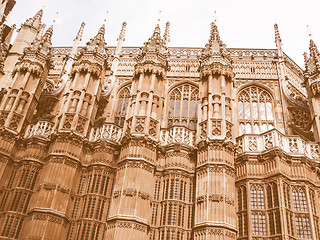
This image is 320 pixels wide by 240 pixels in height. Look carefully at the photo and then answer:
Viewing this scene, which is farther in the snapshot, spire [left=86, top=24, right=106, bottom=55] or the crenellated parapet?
spire [left=86, top=24, right=106, bottom=55]

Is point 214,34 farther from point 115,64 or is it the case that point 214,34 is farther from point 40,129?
point 40,129

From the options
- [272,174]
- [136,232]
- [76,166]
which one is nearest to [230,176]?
[272,174]

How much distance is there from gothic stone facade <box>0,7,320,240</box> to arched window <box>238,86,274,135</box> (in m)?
0.11

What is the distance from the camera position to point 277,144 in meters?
17.3

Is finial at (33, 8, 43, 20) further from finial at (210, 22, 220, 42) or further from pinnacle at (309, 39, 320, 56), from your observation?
pinnacle at (309, 39, 320, 56)

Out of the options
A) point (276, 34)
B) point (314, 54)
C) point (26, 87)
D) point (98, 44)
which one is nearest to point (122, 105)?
point (98, 44)

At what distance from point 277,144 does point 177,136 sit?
Answer: 5398mm

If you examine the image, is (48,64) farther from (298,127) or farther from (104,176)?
(298,127)

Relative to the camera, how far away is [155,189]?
17328 mm

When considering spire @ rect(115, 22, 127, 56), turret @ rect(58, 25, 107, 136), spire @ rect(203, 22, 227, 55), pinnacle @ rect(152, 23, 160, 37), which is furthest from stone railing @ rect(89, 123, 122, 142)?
spire @ rect(115, 22, 127, 56)

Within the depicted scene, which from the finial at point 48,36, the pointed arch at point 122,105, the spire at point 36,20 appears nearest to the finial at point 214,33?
the pointed arch at point 122,105

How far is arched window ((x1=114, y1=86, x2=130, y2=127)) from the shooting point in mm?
23875

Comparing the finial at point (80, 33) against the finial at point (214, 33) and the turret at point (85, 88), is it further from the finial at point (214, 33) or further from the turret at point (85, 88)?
the finial at point (214, 33)

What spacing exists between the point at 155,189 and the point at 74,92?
25.8 ft
